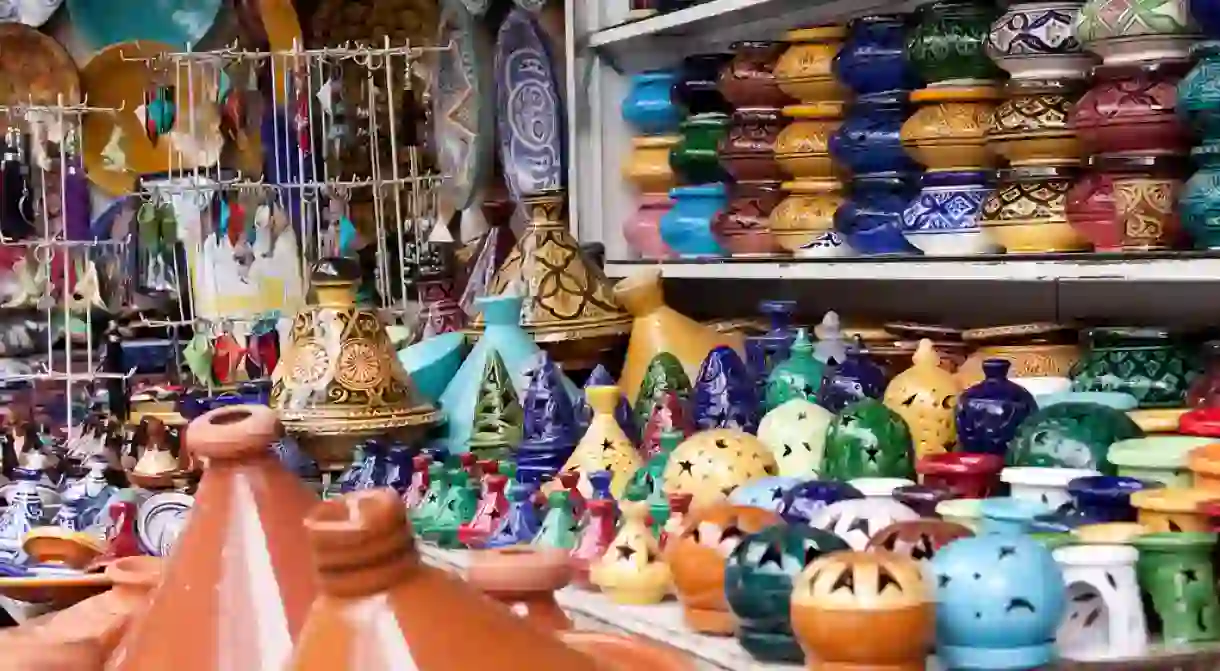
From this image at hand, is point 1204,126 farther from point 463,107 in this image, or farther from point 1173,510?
point 463,107

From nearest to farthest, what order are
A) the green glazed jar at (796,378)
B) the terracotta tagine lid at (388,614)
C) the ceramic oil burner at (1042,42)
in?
1. the terracotta tagine lid at (388,614)
2. the ceramic oil burner at (1042,42)
3. the green glazed jar at (796,378)

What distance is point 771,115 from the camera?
7.25 ft

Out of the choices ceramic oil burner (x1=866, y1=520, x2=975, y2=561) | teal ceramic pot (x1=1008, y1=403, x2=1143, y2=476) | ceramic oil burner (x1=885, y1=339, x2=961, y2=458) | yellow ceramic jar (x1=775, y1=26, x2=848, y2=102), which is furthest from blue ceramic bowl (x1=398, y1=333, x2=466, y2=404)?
ceramic oil burner (x1=866, y1=520, x2=975, y2=561)

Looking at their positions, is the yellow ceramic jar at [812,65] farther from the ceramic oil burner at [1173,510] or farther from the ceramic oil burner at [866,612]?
the ceramic oil burner at [866,612]

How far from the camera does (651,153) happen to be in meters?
2.55

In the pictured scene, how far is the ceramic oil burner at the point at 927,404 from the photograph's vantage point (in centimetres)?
159

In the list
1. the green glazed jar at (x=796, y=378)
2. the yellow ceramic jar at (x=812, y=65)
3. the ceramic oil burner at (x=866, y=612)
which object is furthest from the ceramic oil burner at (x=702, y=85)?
the ceramic oil burner at (x=866, y=612)

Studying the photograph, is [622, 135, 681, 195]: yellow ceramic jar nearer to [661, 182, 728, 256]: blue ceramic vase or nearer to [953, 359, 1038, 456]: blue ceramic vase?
[661, 182, 728, 256]: blue ceramic vase

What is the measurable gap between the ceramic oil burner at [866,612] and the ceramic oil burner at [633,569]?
390 millimetres

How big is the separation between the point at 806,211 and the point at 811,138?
0.09 metres

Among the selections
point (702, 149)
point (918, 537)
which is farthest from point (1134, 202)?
point (702, 149)

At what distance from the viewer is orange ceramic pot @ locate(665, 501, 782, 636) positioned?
4.22ft

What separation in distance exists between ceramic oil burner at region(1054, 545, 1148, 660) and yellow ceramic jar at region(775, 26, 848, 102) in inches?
40.2

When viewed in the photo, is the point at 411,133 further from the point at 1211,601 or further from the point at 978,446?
the point at 1211,601
